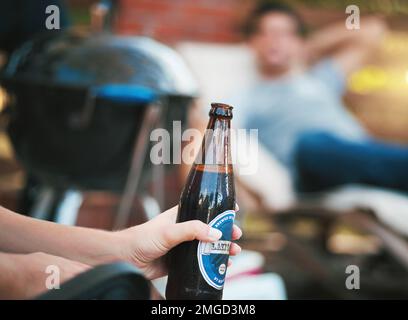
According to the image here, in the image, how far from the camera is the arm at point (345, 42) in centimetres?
389

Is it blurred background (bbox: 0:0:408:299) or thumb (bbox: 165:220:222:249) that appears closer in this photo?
thumb (bbox: 165:220:222:249)

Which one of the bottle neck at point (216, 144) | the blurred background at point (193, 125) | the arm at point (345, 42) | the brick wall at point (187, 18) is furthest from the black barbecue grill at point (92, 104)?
the arm at point (345, 42)

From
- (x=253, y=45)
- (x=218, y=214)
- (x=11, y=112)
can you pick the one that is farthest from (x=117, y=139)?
(x=253, y=45)

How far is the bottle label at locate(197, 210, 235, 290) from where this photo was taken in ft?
2.31

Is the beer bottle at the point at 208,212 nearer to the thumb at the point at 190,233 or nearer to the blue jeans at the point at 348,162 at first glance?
the thumb at the point at 190,233

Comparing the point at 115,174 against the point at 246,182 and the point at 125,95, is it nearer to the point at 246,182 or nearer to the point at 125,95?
the point at 125,95

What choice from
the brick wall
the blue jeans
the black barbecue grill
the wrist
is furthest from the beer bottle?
the brick wall

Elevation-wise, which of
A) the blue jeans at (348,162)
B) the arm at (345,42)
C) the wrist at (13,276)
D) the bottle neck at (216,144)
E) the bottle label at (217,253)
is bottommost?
the wrist at (13,276)

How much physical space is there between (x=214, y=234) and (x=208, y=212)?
3 cm

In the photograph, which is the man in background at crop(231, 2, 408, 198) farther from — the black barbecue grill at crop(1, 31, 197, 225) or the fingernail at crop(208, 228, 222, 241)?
the fingernail at crop(208, 228, 222, 241)

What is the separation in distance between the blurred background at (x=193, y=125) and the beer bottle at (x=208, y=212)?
0.09 metres

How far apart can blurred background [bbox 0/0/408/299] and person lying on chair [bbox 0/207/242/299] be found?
10cm

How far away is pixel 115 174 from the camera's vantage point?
6.15ft

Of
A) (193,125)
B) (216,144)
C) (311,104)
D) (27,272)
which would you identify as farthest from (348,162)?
(27,272)
